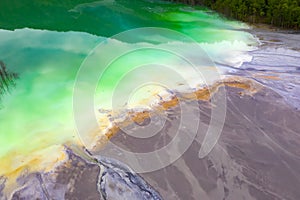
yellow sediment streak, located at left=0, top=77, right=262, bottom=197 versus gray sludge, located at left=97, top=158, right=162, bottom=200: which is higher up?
yellow sediment streak, located at left=0, top=77, right=262, bottom=197

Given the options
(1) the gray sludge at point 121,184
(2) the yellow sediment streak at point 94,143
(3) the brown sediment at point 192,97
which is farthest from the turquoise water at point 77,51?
(1) the gray sludge at point 121,184

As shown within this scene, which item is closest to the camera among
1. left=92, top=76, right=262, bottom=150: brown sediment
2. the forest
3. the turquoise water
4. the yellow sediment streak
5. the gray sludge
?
the gray sludge

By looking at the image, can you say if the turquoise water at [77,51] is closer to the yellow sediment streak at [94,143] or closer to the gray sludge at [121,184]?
the yellow sediment streak at [94,143]

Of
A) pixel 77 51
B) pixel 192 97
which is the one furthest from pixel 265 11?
pixel 192 97

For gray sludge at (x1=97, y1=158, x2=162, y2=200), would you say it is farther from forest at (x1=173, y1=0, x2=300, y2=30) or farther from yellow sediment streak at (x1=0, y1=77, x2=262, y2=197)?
forest at (x1=173, y1=0, x2=300, y2=30)

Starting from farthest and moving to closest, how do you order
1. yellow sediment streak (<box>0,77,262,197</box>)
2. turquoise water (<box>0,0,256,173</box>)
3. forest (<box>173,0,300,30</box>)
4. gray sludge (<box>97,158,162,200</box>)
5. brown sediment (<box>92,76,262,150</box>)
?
forest (<box>173,0,300,30</box>)
turquoise water (<box>0,0,256,173</box>)
brown sediment (<box>92,76,262,150</box>)
yellow sediment streak (<box>0,77,262,197</box>)
gray sludge (<box>97,158,162,200</box>)

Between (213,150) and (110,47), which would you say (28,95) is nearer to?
(110,47)

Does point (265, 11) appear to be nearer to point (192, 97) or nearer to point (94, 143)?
point (192, 97)

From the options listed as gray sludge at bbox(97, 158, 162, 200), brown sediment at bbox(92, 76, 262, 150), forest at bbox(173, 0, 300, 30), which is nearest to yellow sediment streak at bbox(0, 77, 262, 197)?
brown sediment at bbox(92, 76, 262, 150)
